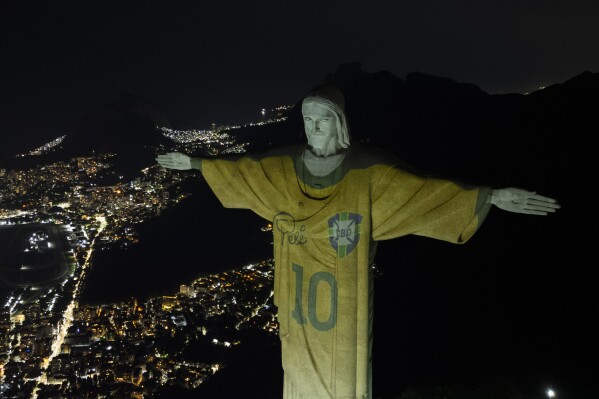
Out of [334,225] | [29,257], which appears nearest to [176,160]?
[334,225]

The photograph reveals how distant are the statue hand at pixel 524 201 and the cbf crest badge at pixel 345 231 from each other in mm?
839

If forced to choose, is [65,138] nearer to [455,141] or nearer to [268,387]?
[455,141]

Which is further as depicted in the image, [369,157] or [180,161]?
[180,161]

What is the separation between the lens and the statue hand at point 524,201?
9.31ft

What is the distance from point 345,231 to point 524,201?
1.04 metres

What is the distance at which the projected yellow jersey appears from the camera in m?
3.16

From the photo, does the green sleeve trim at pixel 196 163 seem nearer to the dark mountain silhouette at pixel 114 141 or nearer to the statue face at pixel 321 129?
the statue face at pixel 321 129

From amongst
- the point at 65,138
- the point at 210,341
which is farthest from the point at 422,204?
the point at 65,138

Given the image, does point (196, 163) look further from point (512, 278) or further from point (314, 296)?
point (512, 278)

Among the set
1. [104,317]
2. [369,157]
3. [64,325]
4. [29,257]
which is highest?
[29,257]

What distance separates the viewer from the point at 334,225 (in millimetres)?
3270

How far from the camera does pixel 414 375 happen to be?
19344 millimetres

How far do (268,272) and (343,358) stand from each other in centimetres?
3148

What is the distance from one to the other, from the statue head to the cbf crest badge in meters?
0.43
